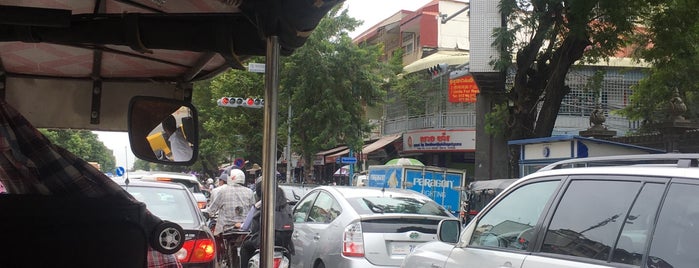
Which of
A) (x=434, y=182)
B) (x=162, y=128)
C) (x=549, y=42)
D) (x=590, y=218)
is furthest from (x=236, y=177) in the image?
(x=434, y=182)

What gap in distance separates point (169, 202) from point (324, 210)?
2.14 m

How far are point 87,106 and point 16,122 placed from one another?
5.08 feet

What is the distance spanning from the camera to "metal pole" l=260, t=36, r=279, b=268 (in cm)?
205

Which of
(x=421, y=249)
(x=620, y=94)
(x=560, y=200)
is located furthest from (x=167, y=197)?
(x=620, y=94)

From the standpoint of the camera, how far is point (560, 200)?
3660 millimetres

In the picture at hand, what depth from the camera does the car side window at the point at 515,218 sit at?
3883 millimetres

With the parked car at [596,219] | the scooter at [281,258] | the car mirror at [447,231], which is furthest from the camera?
the scooter at [281,258]

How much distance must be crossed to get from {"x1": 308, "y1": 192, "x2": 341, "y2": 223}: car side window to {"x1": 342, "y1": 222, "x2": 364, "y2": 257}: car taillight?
61cm

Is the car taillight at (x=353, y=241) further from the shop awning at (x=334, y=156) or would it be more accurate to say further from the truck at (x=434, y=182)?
the shop awning at (x=334, y=156)

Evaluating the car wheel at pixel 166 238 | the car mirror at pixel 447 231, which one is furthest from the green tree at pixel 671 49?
the car wheel at pixel 166 238

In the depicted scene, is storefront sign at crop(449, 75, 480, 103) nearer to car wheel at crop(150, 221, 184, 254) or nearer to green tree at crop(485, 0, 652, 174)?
green tree at crop(485, 0, 652, 174)

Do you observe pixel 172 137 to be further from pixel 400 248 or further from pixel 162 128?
pixel 400 248

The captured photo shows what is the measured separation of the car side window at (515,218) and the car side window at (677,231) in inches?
36.2

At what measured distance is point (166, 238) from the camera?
190cm
